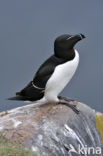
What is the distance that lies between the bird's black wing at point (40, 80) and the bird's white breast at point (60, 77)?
102 mm

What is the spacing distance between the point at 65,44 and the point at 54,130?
73.8 inches

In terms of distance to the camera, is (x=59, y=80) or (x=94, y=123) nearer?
(x=59, y=80)

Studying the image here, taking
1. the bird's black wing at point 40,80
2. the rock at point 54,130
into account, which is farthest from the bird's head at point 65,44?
the rock at point 54,130

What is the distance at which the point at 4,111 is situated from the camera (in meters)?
11.8

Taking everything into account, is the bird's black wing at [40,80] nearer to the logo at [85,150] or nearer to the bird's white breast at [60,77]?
the bird's white breast at [60,77]

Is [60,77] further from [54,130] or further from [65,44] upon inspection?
[54,130]

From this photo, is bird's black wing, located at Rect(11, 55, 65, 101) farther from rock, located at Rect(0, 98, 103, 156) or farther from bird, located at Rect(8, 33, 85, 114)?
rock, located at Rect(0, 98, 103, 156)

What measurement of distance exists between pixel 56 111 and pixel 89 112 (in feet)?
4.38

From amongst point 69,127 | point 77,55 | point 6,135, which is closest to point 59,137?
point 69,127

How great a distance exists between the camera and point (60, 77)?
10.2m

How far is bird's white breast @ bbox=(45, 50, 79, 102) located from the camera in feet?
33.4

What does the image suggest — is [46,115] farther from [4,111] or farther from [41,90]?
[4,111]

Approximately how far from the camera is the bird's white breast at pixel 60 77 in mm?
10172

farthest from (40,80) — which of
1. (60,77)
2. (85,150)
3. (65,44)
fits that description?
(85,150)
